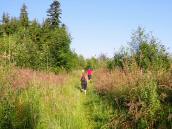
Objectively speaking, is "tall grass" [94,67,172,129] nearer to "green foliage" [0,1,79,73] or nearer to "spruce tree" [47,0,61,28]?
"green foliage" [0,1,79,73]

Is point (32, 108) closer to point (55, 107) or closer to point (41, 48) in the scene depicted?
point (55, 107)

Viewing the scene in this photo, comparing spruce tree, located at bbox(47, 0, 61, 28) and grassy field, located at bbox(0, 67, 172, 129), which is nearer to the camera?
grassy field, located at bbox(0, 67, 172, 129)

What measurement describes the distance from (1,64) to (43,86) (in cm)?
136

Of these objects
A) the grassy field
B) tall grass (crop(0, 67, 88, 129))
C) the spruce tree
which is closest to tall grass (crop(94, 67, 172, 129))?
the grassy field

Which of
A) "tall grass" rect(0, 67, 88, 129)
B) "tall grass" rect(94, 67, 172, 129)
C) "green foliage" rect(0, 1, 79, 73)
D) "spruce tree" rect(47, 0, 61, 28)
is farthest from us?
"spruce tree" rect(47, 0, 61, 28)

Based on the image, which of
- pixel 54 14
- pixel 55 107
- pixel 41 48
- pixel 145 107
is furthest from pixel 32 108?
pixel 54 14

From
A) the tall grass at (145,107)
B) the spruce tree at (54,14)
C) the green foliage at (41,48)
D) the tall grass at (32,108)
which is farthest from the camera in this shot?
the spruce tree at (54,14)

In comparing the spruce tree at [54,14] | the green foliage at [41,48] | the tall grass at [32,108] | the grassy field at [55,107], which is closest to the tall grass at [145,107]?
the grassy field at [55,107]

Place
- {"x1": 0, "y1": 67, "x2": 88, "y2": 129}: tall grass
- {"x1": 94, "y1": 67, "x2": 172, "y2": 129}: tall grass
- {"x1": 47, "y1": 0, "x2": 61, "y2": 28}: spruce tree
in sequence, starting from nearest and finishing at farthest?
1. {"x1": 0, "y1": 67, "x2": 88, "y2": 129}: tall grass
2. {"x1": 94, "y1": 67, "x2": 172, "y2": 129}: tall grass
3. {"x1": 47, "y1": 0, "x2": 61, "y2": 28}: spruce tree

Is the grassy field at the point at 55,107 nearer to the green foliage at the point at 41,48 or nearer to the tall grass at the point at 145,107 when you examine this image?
the tall grass at the point at 145,107

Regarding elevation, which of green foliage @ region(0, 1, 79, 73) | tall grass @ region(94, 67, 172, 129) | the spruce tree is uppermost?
the spruce tree

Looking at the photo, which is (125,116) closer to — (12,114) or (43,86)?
(43,86)

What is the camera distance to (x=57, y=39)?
3306cm

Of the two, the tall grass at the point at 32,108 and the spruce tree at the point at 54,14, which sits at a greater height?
the spruce tree at the point at 54,14
